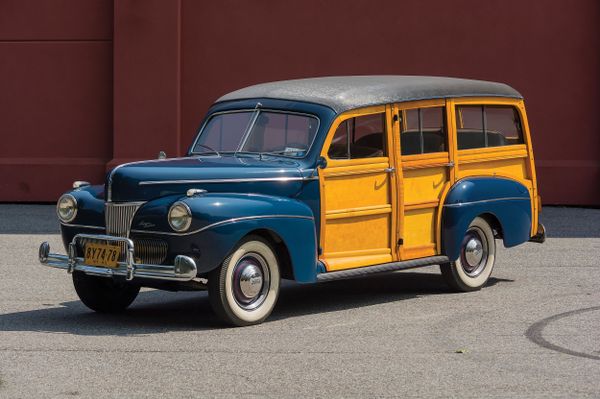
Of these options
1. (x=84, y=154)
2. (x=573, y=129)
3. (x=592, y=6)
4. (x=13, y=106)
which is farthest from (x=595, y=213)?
(x=13, y=106)

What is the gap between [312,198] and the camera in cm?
918

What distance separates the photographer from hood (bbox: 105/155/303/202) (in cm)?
870

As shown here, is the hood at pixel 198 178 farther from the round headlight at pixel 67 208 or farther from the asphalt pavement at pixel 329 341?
the asphalt pavement at pixel 329 341

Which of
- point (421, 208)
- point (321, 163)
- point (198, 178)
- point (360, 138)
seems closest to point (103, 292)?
point (198, 178)

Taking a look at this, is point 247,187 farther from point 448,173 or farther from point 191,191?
point 448,173

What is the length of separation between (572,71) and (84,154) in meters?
6.92

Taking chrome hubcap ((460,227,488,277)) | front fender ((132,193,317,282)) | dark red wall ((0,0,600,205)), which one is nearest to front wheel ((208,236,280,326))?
front fender ((132,193,317,282))

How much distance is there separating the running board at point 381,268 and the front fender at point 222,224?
0.33m

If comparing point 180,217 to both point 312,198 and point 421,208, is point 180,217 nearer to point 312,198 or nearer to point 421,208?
point 312,198

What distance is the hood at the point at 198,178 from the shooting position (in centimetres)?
870

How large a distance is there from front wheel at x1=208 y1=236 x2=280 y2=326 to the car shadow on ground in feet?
0.65

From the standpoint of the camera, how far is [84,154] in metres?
18.2

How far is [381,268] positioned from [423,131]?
4.03 feet

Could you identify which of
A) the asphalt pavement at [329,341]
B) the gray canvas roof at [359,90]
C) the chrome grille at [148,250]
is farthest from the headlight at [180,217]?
the gray canvas roof at [359,90]
